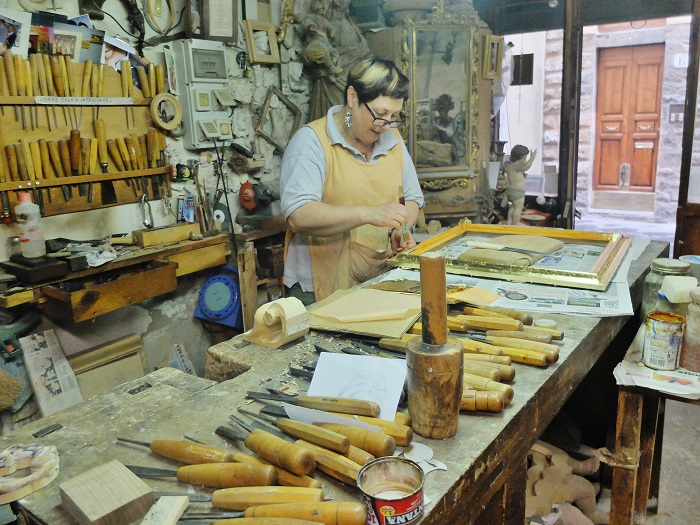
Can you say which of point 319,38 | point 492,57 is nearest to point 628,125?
point 492,57

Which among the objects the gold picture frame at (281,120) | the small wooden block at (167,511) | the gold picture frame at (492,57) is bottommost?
the small wooden block at (167,511)

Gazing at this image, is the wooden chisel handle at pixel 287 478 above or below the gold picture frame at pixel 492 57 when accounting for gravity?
below

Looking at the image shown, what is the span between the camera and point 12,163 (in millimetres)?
3068

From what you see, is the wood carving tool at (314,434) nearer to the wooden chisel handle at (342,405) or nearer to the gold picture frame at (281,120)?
the wooden chisel handle at (342,405)

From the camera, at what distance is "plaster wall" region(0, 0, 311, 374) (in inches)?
138

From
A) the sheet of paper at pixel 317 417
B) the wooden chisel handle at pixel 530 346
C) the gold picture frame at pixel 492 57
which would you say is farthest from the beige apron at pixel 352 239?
the gold picture frame at pixel 492 57

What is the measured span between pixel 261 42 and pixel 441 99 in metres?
1.63

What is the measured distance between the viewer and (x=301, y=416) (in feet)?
4.35

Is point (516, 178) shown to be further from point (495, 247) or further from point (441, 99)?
point (495, 247)

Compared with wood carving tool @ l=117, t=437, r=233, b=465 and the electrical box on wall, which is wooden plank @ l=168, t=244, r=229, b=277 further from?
wood carving tool @ l=117, t=437, r=233, b=465

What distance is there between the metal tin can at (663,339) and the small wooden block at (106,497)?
167cm

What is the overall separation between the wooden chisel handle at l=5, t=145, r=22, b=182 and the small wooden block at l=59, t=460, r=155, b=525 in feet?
8.19

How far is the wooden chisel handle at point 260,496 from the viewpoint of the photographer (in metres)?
1.05

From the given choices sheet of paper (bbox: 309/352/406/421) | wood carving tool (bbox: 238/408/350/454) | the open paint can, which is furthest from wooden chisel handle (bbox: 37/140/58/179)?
the open paint can
